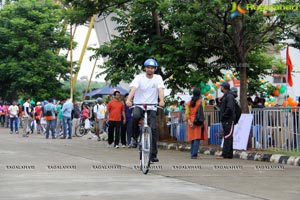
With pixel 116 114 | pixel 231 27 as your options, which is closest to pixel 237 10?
pixel 231 27

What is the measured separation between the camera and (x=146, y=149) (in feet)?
33.3

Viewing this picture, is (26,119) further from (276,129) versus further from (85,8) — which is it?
(276,129)

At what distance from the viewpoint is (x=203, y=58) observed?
18656 mm

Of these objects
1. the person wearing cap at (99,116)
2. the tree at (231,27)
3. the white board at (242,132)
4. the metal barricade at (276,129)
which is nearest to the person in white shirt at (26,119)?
the person wearing cap at (99,116)

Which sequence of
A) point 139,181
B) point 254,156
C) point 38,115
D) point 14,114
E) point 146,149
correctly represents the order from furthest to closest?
1. point 38,115
2. point 14,114
3. point 254,156
4. point 146,149
5. point 139,181

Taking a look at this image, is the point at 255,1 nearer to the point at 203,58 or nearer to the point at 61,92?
the point at 203,58

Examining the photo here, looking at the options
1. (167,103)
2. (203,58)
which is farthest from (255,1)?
(167,103)

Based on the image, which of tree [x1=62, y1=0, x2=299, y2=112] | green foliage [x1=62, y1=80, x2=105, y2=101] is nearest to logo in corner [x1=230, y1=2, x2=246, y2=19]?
tree [x1=62, y1=0, x2=299, y2=112]

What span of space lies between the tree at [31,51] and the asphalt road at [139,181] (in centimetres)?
3416

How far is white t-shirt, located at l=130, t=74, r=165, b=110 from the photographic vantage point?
425 inches

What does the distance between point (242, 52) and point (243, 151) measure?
2856mm

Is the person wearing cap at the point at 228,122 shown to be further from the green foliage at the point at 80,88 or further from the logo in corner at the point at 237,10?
the green foliage at the point at 80,88

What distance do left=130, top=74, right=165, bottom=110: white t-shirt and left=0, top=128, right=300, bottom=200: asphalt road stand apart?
4.01 ft

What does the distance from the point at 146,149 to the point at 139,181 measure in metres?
1.40
